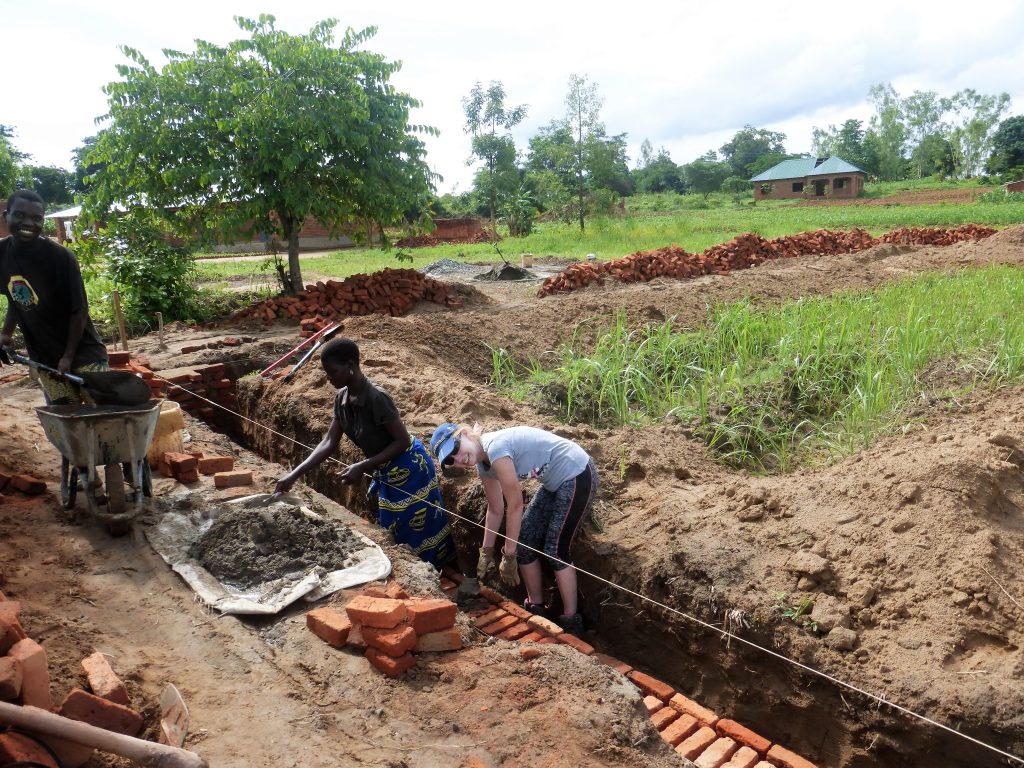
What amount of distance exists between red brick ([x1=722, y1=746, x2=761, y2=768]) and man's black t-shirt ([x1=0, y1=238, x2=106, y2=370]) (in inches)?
148

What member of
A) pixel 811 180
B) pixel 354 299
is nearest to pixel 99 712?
pixel 354 299

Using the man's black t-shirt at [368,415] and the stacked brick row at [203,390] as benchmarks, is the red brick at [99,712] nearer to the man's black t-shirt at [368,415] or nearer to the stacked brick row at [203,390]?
the man's black t-shirt at [368,415]

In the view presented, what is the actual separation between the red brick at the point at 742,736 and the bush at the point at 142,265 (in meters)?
9.55

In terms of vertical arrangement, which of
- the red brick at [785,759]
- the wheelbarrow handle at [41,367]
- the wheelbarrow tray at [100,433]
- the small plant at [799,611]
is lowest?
the red brick at [785,759]

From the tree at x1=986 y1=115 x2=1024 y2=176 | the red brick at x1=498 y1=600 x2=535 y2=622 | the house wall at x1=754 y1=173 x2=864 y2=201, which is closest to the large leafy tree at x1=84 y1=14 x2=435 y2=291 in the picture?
the red brick at x1=498 y1=600 x2=535 y2=622

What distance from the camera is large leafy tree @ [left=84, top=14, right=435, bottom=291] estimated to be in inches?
382

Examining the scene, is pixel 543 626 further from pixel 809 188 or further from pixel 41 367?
pixel 809 188

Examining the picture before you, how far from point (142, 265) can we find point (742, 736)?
10232 mm

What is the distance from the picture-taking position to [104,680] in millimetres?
2242

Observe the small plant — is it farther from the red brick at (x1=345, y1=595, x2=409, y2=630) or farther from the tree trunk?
the tree trunk

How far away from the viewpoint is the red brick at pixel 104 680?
2.19 metres

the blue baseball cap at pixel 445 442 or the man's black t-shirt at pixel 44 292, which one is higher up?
the man's black t-shirt at pixel 44 292

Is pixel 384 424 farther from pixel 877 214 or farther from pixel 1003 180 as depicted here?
pixel 1003 180

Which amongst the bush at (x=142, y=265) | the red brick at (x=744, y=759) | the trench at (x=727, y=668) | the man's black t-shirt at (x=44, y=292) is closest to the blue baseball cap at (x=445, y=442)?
the trench at (x=727, y=668)
